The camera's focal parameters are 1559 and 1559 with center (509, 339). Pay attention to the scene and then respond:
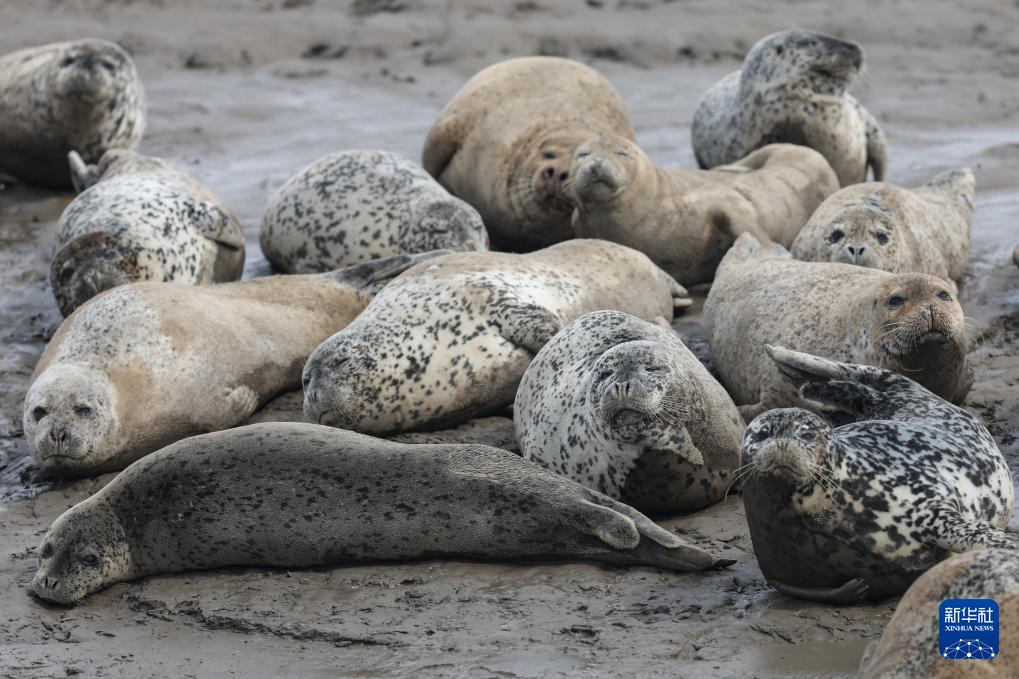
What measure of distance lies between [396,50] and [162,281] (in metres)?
6.13

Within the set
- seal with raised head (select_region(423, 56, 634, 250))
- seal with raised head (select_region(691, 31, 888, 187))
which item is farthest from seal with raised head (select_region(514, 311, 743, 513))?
seal with raised head (select_region(691, 31, 888, 187))

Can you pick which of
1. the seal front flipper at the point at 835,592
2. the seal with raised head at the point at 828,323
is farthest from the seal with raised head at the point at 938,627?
the seal with raised head at the point at 828,323

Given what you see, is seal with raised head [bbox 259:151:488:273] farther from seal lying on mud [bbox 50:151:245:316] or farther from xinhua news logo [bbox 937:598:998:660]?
xinhua news logo [bbox 937:598:998:660]

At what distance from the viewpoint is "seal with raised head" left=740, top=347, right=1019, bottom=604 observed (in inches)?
162

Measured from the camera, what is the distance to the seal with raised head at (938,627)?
339 centimetres

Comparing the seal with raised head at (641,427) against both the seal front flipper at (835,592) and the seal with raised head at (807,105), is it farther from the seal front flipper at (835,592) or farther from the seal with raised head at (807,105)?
the seal with raised head at (807,105)

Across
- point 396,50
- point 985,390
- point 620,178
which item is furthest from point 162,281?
point 396,50

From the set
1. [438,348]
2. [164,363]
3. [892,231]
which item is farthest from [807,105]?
[164,363]

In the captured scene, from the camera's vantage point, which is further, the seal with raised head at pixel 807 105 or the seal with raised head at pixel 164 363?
the seal with raised head at pixel 807 105

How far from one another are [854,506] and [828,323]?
1.52 m

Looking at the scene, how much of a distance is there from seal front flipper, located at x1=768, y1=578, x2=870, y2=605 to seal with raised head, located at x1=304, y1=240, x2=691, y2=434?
1870mm

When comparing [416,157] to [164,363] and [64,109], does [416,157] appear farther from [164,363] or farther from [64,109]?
[164,363]

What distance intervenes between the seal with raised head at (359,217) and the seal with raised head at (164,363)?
0.84 m

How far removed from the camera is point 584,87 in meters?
8.88
